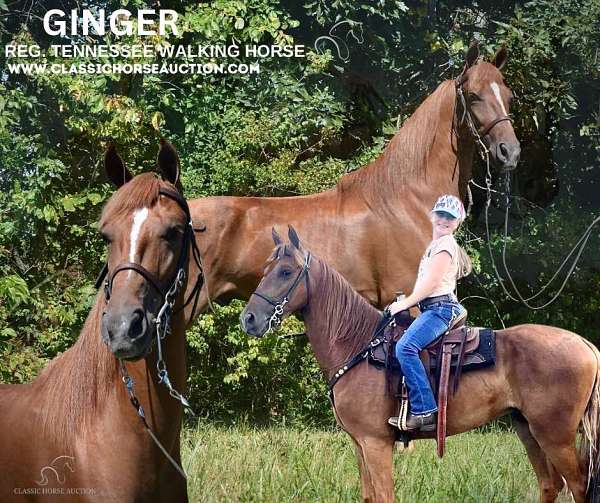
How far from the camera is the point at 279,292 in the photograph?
13.8 feet

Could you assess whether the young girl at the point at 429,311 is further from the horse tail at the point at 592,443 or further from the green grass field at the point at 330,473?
the green grass field at the point at 330,473

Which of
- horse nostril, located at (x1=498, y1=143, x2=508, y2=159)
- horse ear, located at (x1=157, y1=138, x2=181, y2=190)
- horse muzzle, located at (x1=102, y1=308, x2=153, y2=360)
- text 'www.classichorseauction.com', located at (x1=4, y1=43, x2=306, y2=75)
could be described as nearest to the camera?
horse muzzle, located at (x1=102, y1=308, x2=153, y2=360)

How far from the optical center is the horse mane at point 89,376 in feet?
9.39

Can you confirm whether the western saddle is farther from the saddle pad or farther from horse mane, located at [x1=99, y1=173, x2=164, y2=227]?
horse mane, located at [x1=99, y1=173, x2=164, y2=227]

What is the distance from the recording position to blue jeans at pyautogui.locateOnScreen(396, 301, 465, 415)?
4145 millimetres

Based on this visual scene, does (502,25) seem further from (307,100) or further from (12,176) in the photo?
(12,176)

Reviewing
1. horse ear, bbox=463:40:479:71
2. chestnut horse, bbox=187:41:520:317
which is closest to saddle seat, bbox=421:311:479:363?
chestnut horse, bbox=187:41:520:317

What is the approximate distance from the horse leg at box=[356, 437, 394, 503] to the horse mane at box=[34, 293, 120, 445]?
176cm

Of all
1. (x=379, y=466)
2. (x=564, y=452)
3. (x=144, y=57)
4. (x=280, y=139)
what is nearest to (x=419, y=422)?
(x=379, y=466)

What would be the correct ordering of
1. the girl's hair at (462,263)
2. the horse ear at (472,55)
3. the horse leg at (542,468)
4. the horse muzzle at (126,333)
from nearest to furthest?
1. the horse muzzle at (126,333)
2. the girl's hair at (462,263)
3. the horse leg at (542,468)
4. the horse ear at (472,55)

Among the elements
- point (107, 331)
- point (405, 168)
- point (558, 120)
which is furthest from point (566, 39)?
point (107, 331)

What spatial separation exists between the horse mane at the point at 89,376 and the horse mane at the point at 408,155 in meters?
3.11

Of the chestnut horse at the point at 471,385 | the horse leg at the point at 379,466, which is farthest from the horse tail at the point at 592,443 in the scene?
the horse leg at the point at 379,466

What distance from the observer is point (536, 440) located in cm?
446
